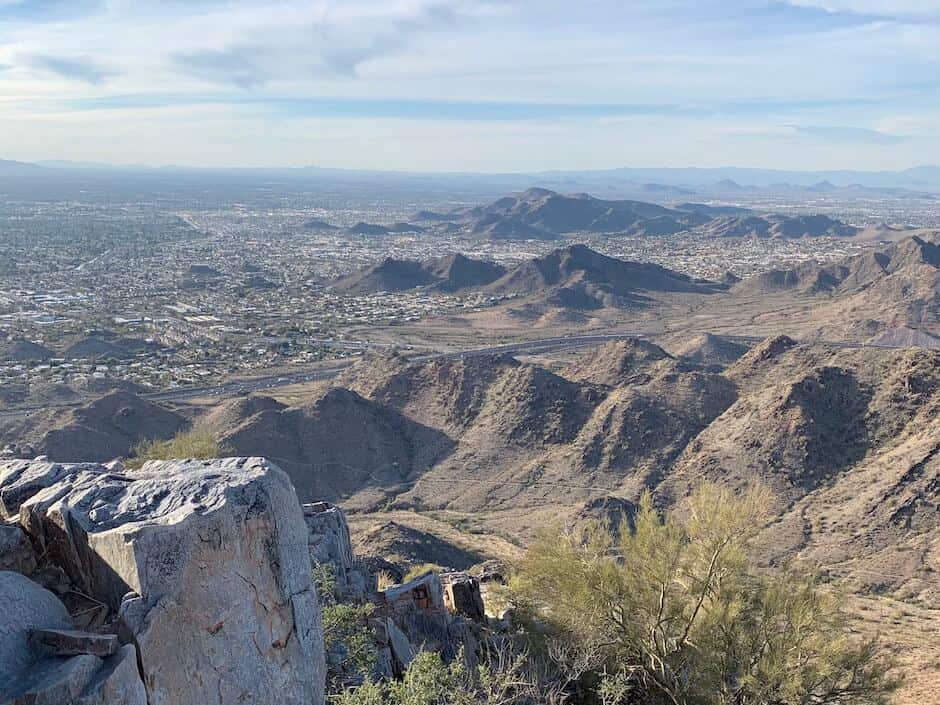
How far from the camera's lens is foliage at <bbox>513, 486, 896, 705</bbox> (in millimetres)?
17859

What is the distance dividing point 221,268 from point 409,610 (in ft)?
490

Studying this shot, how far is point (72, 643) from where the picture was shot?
7.89 m

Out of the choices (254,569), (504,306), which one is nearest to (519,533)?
(254,569)

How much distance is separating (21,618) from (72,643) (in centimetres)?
71

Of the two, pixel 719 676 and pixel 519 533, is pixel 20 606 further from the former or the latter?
pixel 519 533

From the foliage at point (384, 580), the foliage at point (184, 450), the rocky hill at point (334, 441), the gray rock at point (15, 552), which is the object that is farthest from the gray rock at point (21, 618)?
the rocky hill at point (334, 441)

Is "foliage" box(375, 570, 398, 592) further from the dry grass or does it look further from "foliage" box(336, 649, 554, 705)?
the dry grass

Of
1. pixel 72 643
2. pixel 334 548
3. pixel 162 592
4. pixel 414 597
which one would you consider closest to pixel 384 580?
pixel 334 548

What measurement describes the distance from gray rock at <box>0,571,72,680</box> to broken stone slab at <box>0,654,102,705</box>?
0.13 meters

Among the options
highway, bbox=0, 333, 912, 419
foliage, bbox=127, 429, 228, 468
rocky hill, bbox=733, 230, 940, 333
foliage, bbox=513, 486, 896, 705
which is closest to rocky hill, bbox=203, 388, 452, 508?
foliage, bbox=127, 429, 228, 468

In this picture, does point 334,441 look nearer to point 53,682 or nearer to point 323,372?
point 323,372

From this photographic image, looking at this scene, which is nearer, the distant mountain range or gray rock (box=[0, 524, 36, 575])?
gray rock (box=[0, 524, 36, 575])

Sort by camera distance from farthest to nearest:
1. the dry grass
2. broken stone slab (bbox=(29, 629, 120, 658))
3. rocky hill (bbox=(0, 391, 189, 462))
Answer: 1. rocky hill (bbox=(0, 391, 189, 462))
2. the dry grass
3. broken stone slab (bbox=(29, 629, 120, 658))

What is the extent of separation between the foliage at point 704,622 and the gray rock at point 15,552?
12352 millimetres
